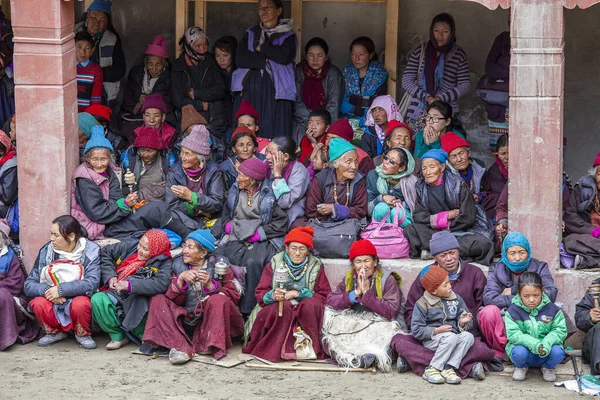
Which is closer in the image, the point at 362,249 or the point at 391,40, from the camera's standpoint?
the point at 362,249

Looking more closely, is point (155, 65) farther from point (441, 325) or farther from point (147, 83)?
point (441, 325)

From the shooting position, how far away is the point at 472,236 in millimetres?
11906

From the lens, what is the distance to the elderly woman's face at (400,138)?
12648 millimetres

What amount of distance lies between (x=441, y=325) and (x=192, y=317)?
2.04 meters

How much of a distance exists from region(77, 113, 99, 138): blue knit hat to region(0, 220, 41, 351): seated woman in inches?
54.4

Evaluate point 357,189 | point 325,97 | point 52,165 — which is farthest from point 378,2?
point 52,165

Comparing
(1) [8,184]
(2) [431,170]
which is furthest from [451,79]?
(1) [8,184]

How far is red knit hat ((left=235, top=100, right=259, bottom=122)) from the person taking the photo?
13219mm

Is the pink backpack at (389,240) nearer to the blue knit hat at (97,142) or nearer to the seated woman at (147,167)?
the seated woman at (147,167)

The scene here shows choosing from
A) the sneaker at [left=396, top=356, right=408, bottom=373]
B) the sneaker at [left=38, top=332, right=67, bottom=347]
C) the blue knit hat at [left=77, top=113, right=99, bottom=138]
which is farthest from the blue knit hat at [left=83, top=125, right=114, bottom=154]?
the sneaker at [left=396, top=356, right=408, bottom=373]

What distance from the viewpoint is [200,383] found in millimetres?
11031

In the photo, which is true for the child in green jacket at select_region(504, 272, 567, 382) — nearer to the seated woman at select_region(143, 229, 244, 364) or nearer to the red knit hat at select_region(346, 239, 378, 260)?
the red knit hat at select_region(346, 239, 378, 260)

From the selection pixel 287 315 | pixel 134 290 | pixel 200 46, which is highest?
pixel 200 46

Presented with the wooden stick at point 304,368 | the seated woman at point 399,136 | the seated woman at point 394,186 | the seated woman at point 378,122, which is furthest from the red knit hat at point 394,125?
the wooden stick at point 304,368
